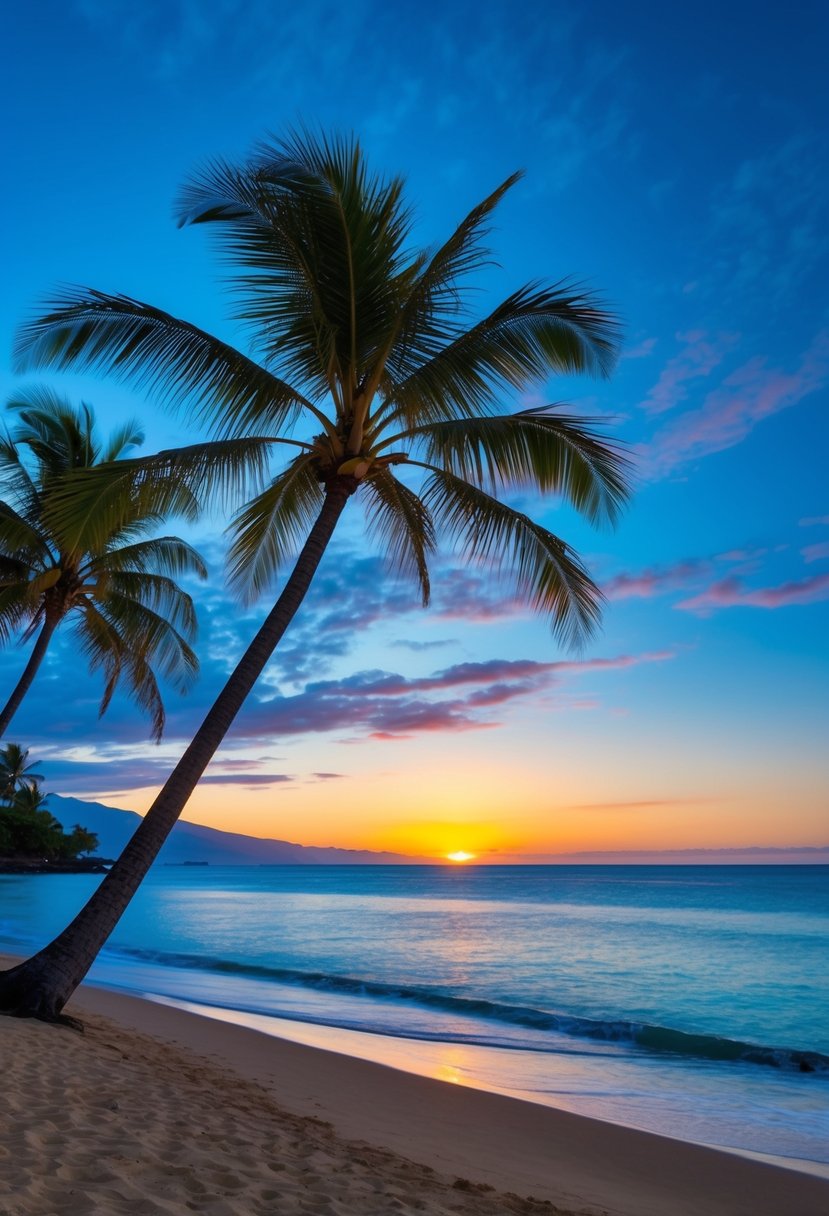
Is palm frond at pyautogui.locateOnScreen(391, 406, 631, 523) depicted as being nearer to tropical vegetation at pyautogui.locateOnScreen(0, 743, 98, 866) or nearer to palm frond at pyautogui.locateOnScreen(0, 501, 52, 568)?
palm frond at pyautogui.locateOnScreen(0, 501, 52, 568)

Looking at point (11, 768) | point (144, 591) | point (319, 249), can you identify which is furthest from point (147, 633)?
point (11, 768)

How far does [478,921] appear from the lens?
127ft

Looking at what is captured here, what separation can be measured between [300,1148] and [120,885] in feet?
11.0

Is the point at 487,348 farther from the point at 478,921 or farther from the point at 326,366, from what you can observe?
the point at 478,921

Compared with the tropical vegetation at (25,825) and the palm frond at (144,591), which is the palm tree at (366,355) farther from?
the tropical vegetation at (25,825)

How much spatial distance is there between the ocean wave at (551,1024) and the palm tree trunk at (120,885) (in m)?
6.85

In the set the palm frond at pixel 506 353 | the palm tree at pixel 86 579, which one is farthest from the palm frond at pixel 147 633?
the palm frond at pixel 506 353

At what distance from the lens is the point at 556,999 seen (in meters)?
17.0

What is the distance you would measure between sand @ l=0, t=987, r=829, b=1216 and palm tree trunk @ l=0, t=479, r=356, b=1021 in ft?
1.29

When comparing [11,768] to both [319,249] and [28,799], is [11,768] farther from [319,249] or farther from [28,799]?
[319,249]

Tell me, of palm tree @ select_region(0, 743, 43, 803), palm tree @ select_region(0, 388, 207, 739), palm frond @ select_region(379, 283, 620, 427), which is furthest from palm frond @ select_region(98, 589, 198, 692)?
palm tree @ select_region(0, 743, 43, 803)

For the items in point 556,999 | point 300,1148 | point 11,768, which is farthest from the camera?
point 11,768

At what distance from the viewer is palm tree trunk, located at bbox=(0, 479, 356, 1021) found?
7.33 metres

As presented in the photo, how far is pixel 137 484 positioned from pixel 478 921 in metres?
34.8
